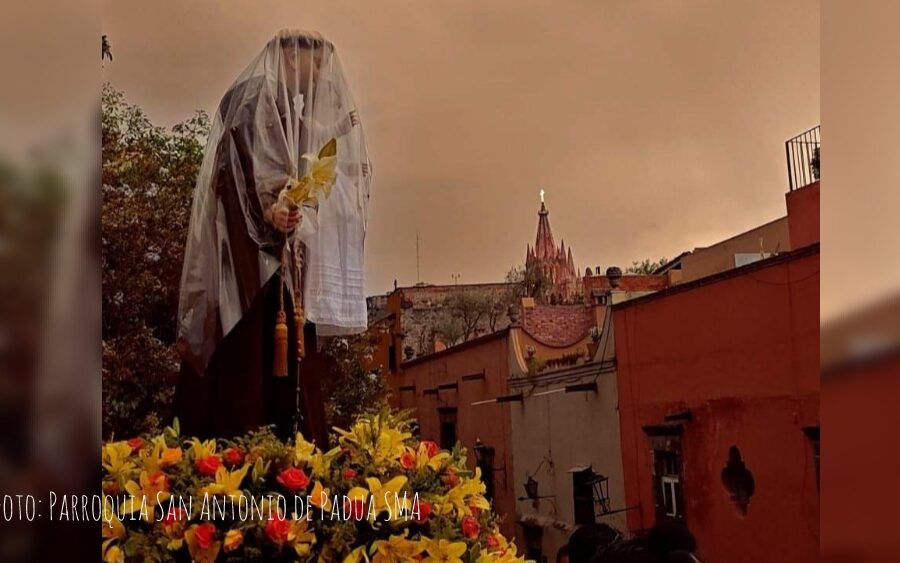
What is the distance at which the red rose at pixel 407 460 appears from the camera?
1.70 meters

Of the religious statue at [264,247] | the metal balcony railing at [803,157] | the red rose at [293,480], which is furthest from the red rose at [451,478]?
the metal balcony railing at [803,157]

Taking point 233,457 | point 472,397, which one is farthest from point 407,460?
point 472,397

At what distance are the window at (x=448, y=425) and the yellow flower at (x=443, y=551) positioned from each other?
17.3 inches

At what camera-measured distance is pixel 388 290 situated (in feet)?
6.80

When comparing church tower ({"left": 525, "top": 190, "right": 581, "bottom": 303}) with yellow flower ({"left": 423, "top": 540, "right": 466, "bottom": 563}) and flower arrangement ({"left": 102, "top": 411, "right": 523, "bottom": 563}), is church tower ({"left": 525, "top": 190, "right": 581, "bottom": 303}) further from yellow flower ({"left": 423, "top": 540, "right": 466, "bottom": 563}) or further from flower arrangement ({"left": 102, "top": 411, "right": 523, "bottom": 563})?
yellow flower ({"left": 423, "top": 540, "right": 466, "bottom": 563})

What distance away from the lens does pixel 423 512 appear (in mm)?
1609

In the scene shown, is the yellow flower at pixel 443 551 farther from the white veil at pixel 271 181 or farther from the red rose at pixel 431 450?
the white veil at pixel 271 181

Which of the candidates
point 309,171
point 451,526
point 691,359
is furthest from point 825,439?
point 309,171

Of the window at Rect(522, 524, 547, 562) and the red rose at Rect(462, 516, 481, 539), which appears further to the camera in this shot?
the window at Rect(522, 524, 547, 562)

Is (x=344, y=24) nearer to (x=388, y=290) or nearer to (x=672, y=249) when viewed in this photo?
(x=388, y=290)

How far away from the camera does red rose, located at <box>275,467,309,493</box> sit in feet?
5.17

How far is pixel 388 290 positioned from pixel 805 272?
779mm

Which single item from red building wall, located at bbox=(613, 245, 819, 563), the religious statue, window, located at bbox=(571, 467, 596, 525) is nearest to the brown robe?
the religious statue

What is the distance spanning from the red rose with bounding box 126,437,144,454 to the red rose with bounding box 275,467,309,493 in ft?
0.81
